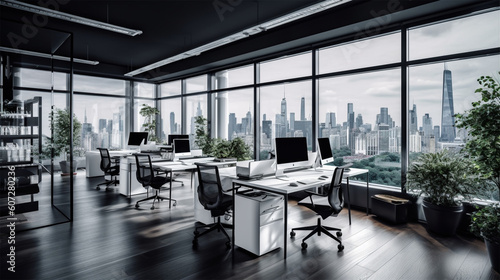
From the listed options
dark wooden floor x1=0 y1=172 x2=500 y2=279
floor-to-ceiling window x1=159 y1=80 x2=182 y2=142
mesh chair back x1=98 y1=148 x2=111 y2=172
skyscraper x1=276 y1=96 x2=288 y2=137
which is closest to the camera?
dark wooden floor x1=0 y1=172 x2=500 y2=279

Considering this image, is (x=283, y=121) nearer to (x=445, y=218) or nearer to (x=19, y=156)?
(x=445, y=218)

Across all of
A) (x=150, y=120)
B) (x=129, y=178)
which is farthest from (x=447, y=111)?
(x=150, y=120)

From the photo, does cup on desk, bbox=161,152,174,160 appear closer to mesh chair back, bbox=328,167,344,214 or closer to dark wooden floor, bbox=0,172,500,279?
dark wooden floor, bbox=0,172,500,279

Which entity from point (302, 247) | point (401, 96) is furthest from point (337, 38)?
point (302, 247)

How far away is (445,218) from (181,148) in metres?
5.02

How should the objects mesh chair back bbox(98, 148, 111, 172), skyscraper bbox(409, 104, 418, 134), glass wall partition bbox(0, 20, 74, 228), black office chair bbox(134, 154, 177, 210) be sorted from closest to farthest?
1. glass wall partition bbox(0, 20, 74, 228)
2. skyscraper bbox(409, 104, 418, 134)
3. black office chair bbox(134, 154, 177, 210)
4. mesh chair back bbox(98, 148, 111, 172)

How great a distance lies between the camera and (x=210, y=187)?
3607 mm

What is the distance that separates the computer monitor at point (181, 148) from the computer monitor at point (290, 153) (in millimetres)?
2886

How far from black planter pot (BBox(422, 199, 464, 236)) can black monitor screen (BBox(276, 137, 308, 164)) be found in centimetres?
195

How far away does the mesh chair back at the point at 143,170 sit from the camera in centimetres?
518

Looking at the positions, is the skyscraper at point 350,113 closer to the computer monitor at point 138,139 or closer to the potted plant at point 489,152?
the potted plant at point 489,152

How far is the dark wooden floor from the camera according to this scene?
2.83 meters

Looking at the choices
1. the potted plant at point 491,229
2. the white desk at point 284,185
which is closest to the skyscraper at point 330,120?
the white desk at point 284,185

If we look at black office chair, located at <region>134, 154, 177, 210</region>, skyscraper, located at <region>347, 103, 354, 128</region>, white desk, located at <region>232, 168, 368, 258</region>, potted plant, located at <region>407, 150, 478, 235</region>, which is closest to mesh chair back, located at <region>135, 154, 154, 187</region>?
black office chair, located at <region>134, 154, 177, 210</region>
